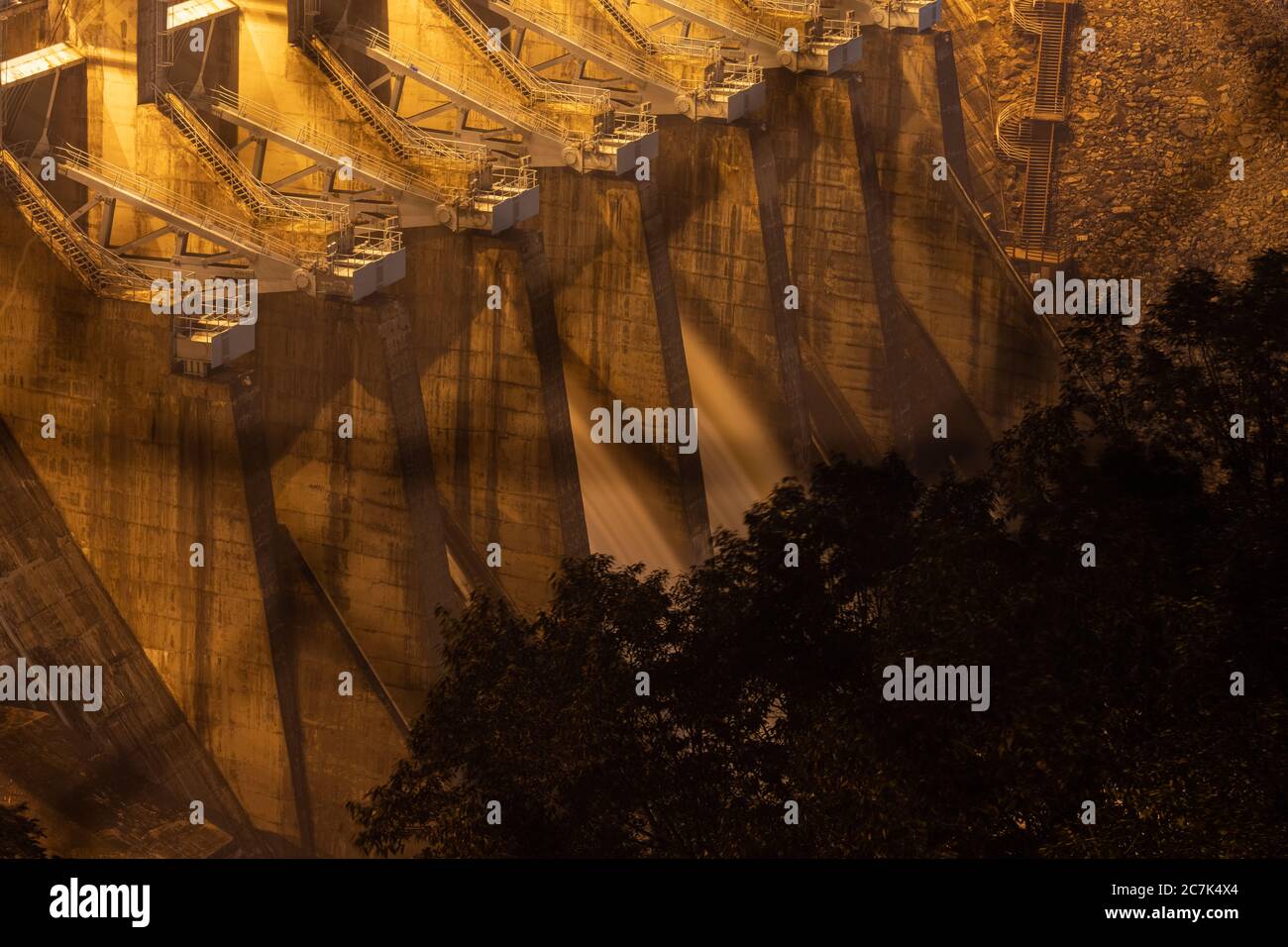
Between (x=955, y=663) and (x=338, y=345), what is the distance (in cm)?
1916

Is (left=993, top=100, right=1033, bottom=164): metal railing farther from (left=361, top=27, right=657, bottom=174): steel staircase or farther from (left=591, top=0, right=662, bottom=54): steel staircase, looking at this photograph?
(left=361, top=27, right=657, bottom=174): steel staircase

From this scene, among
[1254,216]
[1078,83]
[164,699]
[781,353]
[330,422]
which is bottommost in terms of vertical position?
[164,699]

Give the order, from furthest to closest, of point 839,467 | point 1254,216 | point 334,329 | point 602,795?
point 1254,216 < point 334,329 < point 839,467 < point 602,795

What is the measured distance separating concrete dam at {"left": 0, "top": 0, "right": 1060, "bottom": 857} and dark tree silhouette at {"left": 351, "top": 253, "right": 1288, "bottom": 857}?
33.6 ft

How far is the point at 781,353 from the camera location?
59031 mm

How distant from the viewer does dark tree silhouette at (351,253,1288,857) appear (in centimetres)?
2731

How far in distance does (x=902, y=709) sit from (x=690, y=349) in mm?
30913

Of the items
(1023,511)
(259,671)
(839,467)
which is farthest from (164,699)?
(1023,511)

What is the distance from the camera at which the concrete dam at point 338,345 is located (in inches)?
1727

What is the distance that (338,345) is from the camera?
4512 cm

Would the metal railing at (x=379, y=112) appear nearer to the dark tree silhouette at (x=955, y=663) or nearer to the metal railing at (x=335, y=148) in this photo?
the metal railing at (x=335, y=148)

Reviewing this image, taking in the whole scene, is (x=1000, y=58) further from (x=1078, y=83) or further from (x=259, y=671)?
(x=259, y=671)

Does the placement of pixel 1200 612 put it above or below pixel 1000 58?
below

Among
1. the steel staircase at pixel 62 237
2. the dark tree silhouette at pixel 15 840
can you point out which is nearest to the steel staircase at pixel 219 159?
the steel staircase at pixel 62 237
